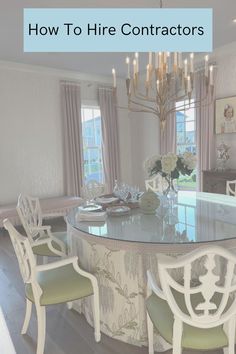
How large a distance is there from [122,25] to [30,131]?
304cm

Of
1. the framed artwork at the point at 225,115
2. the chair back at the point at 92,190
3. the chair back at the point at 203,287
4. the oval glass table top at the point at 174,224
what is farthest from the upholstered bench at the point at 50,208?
the chair back at the point at 203,287

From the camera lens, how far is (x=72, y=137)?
239 inches

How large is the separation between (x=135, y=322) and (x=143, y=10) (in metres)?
3.27

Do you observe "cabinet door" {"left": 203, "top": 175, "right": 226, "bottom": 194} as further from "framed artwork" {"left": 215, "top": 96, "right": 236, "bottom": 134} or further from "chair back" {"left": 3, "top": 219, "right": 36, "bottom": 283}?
"chair back" {"left": 3, "top": 219, "right": 36, "bottom": 283}

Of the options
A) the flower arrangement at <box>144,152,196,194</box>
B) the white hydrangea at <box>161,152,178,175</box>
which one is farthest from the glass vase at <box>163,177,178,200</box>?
the white hydrangea at <box>161,152,178,175</box>

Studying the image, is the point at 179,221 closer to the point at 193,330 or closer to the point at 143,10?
the point at 193,330

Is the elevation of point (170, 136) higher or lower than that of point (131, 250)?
higher

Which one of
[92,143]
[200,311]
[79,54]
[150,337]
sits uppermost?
[79,54]

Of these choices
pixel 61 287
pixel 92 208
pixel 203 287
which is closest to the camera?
pixel 203 287

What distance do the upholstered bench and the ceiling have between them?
8.20ft

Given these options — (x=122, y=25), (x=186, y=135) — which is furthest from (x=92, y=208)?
(x=186, y=135)

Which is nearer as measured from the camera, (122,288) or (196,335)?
(196,335)

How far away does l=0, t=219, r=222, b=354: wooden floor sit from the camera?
2105 mm

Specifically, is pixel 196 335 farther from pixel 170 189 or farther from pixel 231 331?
pixel 170 189
